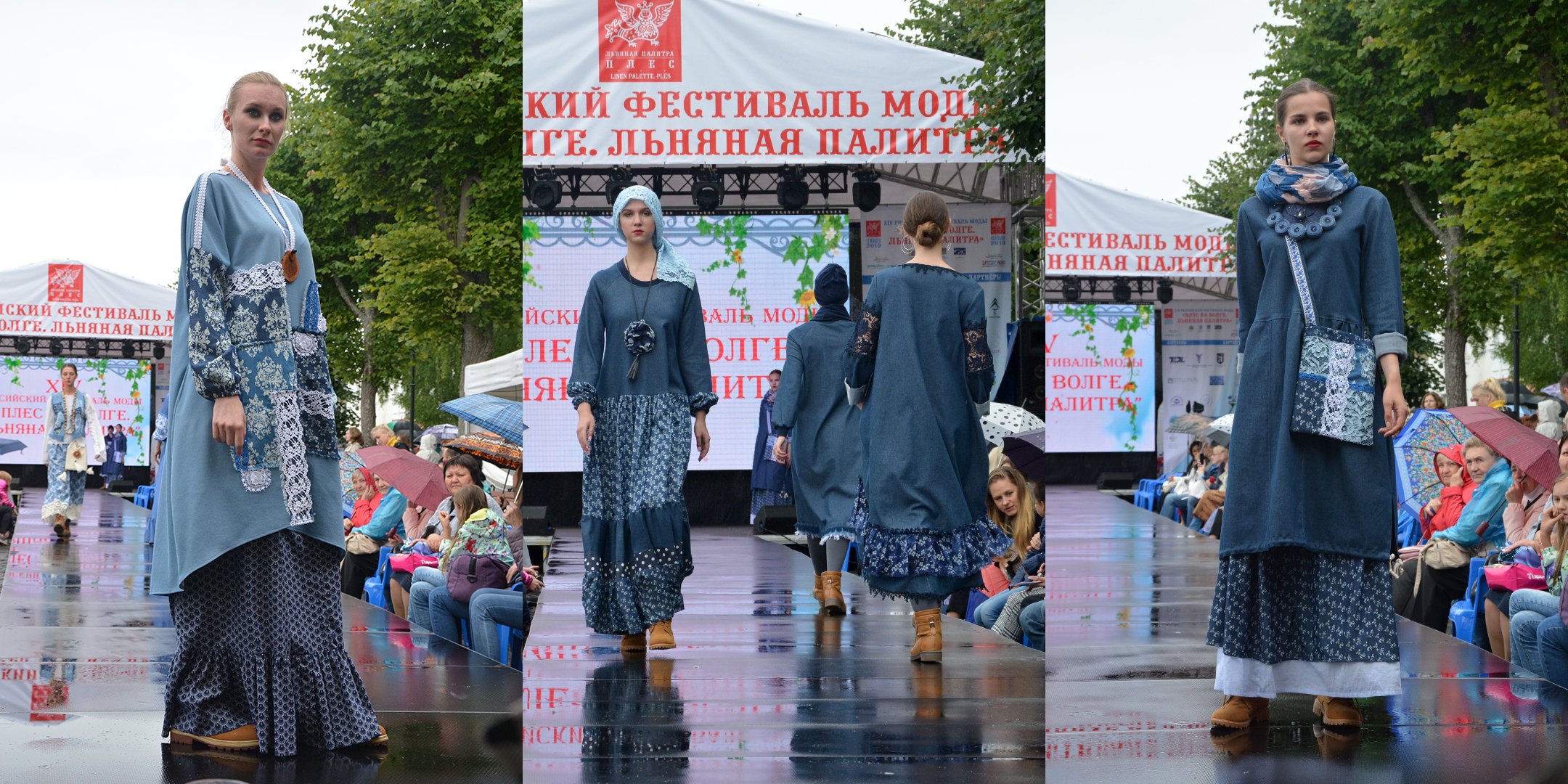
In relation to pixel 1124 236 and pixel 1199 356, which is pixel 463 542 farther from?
pixel 1199 356

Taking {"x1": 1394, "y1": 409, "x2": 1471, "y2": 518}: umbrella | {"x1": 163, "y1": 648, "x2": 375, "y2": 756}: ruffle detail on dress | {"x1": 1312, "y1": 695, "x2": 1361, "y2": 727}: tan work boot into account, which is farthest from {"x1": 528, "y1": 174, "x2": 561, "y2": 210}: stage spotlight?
{"x1": 1394, "y1": 409, "x2": 1471, "y2": 518}: umbrella

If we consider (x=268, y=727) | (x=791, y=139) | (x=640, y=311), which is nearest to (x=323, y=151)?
(x=640, y=311)

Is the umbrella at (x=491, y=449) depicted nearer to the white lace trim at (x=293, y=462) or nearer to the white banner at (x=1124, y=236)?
the white lace trim at (x=293, y=462)

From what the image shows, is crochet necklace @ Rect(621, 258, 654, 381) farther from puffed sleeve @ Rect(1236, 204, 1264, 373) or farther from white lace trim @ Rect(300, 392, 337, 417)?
puffed sleeve @ Rect(1236, 204, 1264, 373)

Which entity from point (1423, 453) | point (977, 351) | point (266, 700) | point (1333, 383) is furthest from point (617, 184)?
point (1423, 453)

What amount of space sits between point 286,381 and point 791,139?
145 cm

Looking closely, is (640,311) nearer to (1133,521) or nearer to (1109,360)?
(1109,360)

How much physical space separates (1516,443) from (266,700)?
13.9 ft

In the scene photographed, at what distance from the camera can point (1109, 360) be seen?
505 centimetres

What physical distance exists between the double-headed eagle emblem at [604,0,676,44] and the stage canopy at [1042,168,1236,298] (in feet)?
4.13

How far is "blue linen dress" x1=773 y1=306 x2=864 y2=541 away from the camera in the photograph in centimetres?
428

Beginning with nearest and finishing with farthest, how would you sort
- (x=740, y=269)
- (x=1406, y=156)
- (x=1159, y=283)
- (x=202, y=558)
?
(x=202, y=558) < (x=740, y=269) < (x=1159, y=283) < (x=1406, y=156)

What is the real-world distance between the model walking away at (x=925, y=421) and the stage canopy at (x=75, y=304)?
7.35ft

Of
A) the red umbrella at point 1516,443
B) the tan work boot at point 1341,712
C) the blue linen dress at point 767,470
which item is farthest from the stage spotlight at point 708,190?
the red umbrella at point 1516,443
